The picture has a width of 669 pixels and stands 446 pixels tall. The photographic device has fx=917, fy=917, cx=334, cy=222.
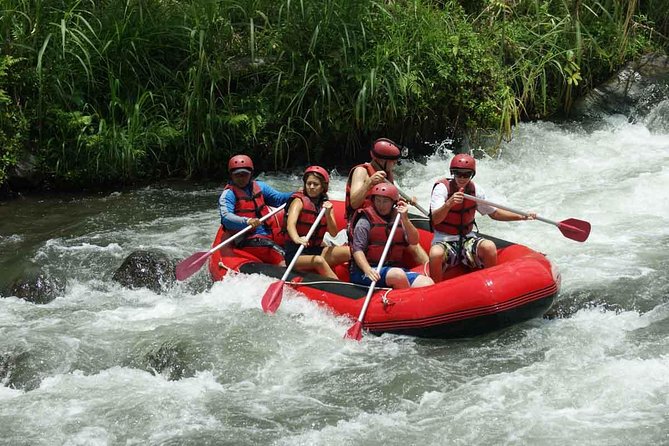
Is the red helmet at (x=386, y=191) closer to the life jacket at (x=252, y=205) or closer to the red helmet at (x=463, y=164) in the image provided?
the red helmet at (x=463, y=164)

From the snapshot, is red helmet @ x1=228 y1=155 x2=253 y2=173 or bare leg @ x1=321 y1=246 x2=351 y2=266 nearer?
bare leg @ x1=321 y1=246 x2=351 y2=266

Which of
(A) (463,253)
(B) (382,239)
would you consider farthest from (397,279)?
(A) (463,253)

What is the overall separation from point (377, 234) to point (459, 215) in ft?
1.70

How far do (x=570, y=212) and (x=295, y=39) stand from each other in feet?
9.84

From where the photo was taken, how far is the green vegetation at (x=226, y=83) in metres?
8.24

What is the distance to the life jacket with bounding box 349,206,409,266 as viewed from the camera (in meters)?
5.60

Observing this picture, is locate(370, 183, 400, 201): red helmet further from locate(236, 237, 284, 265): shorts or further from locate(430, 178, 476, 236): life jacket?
locate(236, 237, 284, 265): shorts

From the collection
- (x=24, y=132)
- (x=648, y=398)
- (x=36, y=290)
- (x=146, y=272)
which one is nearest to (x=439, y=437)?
(x=648, y=398)

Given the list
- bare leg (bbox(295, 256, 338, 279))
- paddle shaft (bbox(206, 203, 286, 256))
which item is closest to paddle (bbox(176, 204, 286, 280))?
paddle shaft (bbox(206, 203, 286, 256))

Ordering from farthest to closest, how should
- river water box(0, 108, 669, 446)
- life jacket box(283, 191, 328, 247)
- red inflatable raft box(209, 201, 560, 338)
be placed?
life jacket box(283, 191, 328, 247), red inflatable raft box(209, 201, 560, 338), river water box(0, 108, 669, 446)

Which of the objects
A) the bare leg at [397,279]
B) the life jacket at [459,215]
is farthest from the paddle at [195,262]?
the life jacket at [459,215]

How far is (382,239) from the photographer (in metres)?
5.61

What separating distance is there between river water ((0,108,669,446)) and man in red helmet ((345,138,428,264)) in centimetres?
72

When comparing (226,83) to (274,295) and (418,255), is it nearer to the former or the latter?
(418,255)
